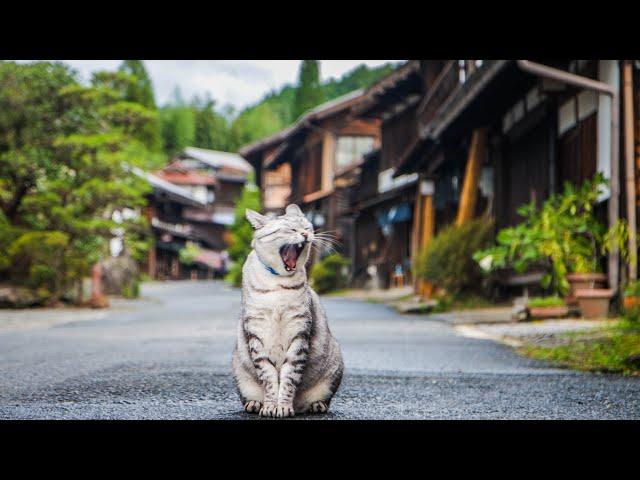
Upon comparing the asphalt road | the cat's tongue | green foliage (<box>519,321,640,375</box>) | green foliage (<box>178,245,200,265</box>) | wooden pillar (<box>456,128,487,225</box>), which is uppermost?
wooden pillar (<box>456,128,487,225</box>)

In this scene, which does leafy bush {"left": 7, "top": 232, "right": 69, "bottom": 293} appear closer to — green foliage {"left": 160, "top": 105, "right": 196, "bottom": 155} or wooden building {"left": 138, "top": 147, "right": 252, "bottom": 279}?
wooden building {"left": 138, "top": 147, "right": 252, "bottom": 279}

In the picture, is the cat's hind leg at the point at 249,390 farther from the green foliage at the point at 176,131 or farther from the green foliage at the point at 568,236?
the green foliage at the point at 176,131

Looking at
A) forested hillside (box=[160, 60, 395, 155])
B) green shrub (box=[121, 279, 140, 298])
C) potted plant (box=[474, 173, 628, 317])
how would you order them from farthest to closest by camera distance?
forested hillside (box=[160, 60, 395, 155]), green shrub (box=[121, 279, 140, 298]), potted plant (box=[474, 173, 628, 317])

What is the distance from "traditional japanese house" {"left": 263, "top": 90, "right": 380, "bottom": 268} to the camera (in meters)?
28.2

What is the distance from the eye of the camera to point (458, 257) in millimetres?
13164

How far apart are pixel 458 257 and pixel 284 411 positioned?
9.99 m

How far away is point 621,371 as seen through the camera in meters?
5.84

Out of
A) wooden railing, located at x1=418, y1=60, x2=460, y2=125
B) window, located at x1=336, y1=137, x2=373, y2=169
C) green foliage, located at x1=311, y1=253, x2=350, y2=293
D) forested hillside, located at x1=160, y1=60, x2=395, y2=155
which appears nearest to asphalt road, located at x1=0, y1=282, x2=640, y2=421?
wooden railing, located at x1=418, y1=60, x2=460, y2=125

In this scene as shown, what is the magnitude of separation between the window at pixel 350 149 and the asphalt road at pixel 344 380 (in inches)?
776

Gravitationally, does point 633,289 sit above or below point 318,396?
above

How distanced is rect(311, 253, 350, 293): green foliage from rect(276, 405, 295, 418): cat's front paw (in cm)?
2058

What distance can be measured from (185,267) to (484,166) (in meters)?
32.7

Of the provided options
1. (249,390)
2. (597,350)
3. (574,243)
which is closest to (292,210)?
(249,390)

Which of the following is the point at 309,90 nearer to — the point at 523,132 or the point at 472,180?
the point at 472,180
